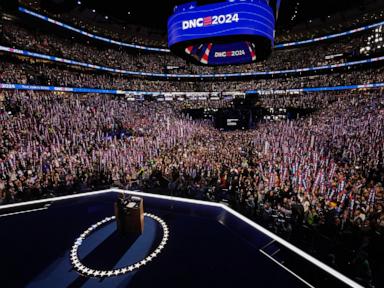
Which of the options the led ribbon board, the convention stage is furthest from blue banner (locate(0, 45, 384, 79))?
the convention stage

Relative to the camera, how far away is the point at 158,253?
371 centimetres

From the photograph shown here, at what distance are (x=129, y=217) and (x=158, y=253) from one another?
933 mm

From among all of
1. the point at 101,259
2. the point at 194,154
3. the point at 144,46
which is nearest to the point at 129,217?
the point at 101,259

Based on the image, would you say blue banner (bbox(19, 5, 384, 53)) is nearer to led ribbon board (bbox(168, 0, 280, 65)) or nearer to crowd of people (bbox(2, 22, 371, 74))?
crowd of people (bbox(2, 22, 371, 74))

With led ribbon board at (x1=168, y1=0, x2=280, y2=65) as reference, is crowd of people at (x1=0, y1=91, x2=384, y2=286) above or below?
below

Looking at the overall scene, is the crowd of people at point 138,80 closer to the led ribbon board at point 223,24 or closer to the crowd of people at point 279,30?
the crowd of people at point 279,30

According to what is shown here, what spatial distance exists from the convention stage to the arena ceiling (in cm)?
2087

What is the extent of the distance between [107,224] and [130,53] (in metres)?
40.2

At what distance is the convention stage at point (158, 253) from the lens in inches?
122

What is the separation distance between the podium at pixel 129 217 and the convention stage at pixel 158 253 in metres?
0.18

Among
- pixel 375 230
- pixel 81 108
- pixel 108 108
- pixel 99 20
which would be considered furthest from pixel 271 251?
pixel 99 20

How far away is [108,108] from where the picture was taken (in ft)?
74.0

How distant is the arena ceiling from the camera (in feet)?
75.0

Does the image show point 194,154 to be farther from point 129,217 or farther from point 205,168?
point 129,217
